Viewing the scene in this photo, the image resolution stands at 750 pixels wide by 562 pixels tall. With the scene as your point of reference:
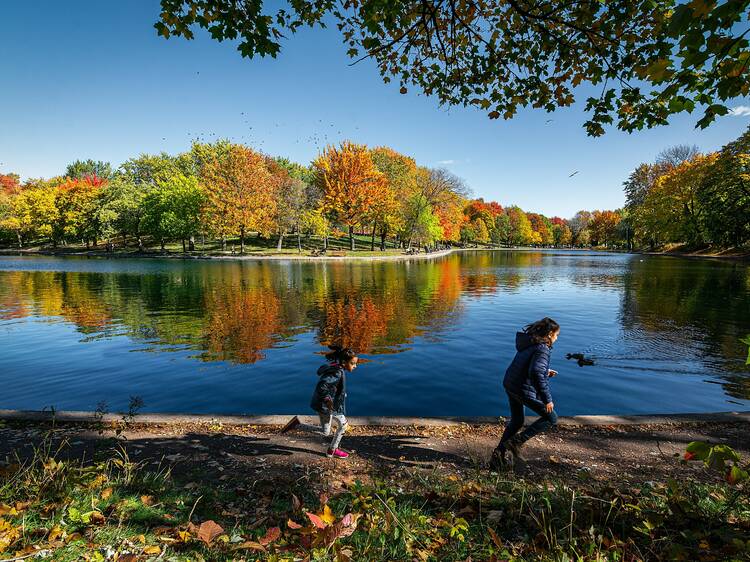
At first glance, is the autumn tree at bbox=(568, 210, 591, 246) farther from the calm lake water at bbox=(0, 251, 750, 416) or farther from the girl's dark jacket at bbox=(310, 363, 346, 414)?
the girl's dark jacket at bbox=(310, 363, 346, 414)

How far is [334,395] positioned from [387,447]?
4.06ft

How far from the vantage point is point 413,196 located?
244ft

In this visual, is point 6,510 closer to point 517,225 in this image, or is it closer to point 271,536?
point 271,536

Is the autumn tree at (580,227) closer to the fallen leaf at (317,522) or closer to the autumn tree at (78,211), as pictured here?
the autumn tree at (78,211)

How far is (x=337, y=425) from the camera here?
5953mm

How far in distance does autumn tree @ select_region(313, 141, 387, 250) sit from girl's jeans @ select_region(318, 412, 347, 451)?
60.9 meters

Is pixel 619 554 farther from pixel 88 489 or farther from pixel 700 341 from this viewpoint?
pixel 700 341

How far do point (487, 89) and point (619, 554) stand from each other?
7.62 m

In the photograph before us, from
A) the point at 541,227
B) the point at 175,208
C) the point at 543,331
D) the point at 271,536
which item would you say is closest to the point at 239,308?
the point at 543,331

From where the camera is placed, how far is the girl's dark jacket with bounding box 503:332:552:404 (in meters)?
5.35

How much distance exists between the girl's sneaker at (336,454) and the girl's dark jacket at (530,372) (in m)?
2.61

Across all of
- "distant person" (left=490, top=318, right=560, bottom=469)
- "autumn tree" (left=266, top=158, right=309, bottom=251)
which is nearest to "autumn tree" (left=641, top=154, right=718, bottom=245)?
"autumn tree" (left=266, top=158, right=309, bottom=251)

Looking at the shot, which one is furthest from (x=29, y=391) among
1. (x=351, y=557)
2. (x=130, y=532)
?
(x=351, y=557)

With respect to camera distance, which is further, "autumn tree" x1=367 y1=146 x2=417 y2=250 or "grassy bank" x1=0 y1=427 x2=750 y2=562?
"autumn tree" x1=367 y1=146 x2=417 y2=250
